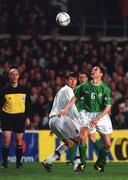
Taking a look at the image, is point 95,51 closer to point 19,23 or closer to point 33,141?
point 19,23

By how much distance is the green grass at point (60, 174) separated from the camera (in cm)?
1571

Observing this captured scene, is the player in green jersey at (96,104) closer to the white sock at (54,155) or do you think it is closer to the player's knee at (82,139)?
the player's knee at (82,139)

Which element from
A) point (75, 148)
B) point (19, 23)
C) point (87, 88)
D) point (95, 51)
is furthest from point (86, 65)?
point (87, 88)

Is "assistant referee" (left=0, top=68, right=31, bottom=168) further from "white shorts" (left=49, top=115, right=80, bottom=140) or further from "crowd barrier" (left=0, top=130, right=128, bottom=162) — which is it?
"crowd barrier" (left=0, top=130, right=128, bottom=162)

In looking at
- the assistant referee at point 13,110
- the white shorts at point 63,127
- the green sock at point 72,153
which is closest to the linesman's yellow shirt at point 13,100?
the assistant referee at point 13,110

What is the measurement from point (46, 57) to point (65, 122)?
9407 mm

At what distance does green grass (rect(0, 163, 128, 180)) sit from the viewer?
1571cm

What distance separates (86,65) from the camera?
26.6 meters

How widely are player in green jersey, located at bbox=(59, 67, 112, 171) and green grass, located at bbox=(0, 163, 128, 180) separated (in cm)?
55

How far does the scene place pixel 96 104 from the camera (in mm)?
17438

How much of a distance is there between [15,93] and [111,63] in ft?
31.5

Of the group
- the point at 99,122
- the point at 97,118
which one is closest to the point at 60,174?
the point at 97,118

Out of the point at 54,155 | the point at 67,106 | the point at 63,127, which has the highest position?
the point at 67,106

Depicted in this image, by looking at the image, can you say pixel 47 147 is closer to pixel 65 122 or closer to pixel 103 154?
pixel 65 122
